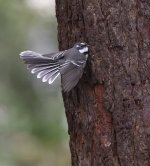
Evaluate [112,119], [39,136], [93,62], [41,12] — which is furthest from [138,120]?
[41,12]

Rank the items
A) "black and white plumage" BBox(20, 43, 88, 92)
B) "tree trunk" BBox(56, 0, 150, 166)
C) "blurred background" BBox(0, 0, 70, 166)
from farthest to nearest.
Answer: "blurred background" BBox(0, 0, 70, 166) → "black and white plumage" BBox(20, 43, 88, 92) → "tree trunk" BBox(56, 0, 150, 166)

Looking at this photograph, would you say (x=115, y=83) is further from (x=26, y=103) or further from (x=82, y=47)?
(x=26, y=103)

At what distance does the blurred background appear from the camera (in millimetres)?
6977

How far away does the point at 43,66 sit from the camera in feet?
10.2

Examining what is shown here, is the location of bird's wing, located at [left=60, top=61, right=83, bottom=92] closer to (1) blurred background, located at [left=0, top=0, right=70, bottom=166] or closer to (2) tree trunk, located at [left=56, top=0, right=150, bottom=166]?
(2) tree trunk, located at [left=56, top=0, right=150, bottom=166]

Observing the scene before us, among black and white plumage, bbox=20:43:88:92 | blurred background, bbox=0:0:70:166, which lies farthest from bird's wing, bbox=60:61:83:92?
blurred background, bbox=0:0:70:166

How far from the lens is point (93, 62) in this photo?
9.78 feet

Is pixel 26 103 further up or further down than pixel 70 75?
further down

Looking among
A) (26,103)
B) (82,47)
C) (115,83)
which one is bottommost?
(26,103)

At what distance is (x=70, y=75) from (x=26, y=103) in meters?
4.35

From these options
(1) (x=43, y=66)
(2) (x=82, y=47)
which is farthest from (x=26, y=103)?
(2) (x=82, y=47)

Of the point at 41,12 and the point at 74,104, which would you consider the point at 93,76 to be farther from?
the point at 41,12

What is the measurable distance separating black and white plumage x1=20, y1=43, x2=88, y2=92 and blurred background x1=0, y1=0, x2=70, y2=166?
3.53m

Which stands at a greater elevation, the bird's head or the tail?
the bird's head
